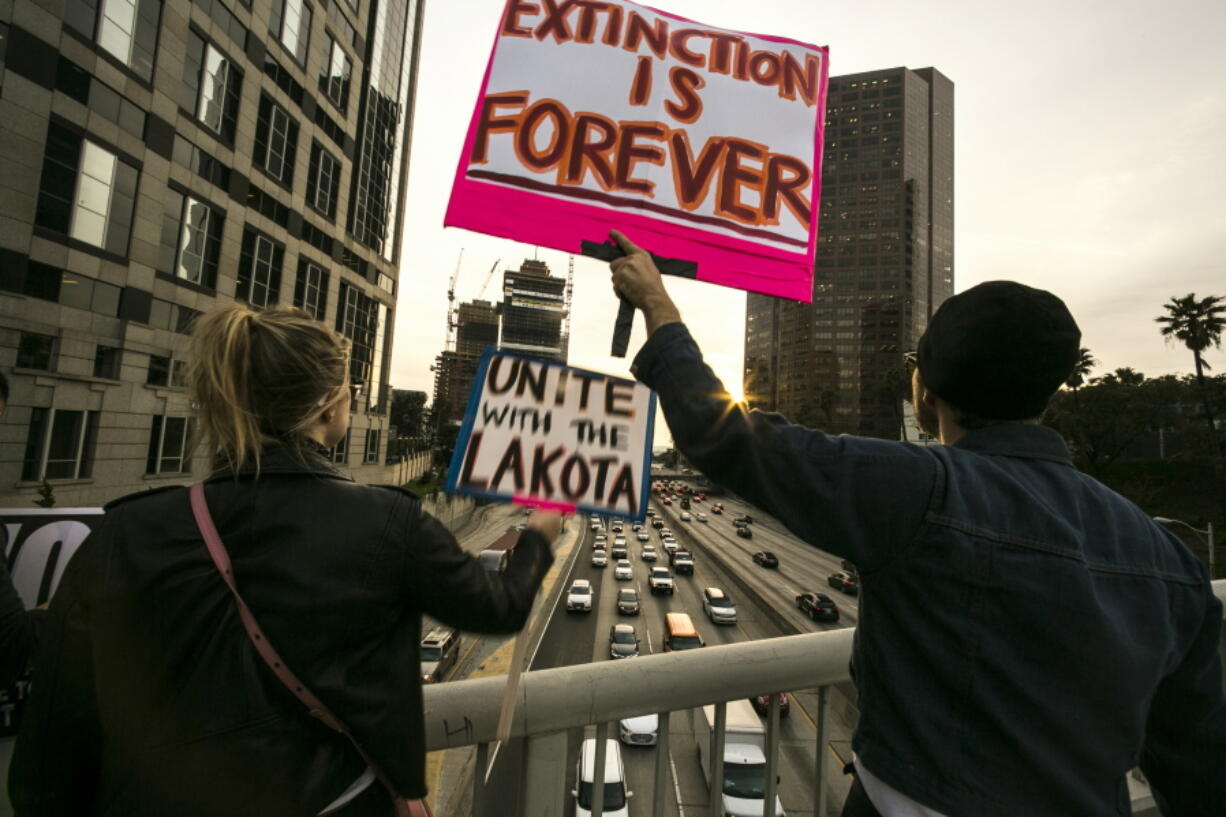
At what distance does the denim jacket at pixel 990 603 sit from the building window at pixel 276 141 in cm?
2917

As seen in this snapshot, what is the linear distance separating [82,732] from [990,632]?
1.85 metres

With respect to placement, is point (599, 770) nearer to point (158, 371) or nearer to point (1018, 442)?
point (1018, 442)

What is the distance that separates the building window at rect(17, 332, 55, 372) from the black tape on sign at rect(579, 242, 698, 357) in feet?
67.1

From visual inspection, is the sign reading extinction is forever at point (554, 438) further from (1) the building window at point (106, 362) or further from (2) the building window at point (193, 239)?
(2) the building window at point (193, 239)

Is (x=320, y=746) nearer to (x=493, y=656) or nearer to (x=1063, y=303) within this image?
(x=1063, y=303)

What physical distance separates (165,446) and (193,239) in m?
7.77

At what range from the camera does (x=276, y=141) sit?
2441 centimetres

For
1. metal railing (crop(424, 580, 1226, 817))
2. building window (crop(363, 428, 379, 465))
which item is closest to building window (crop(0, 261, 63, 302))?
building window (crop(363, 428, 379, 465))

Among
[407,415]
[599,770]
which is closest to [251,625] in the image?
[599,770]

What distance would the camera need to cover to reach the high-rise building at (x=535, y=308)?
4444cm

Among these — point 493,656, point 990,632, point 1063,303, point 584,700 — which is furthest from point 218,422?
point 493,656

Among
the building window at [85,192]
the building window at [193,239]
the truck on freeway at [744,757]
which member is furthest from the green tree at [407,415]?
the truck on freeway at [744,757]

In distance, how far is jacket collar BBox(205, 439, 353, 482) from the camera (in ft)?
3.98

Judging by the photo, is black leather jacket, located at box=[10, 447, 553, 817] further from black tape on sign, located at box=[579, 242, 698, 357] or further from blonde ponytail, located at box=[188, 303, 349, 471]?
black tape on sign, located at box=[579, 242, 698, 357]
